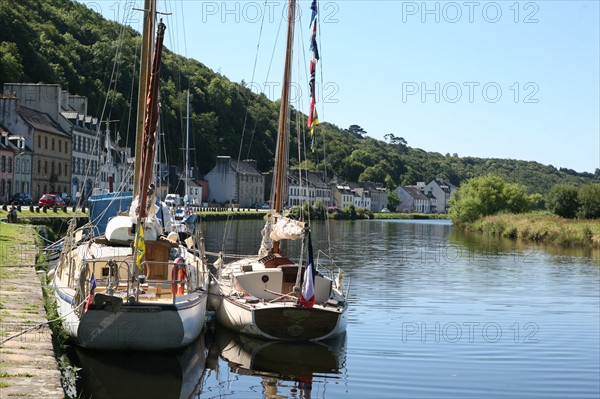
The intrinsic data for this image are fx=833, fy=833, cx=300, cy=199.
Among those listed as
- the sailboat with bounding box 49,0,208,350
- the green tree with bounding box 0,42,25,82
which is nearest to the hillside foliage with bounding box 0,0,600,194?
the green tree with bounding box 0,42,25,82

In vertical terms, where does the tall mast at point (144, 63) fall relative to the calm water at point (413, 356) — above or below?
above

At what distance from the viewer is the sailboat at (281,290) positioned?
909 inches

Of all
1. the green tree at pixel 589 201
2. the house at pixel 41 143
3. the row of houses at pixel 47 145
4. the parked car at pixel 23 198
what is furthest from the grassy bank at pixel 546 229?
the house at pixel 41 143

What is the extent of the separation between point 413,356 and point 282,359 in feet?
12.4

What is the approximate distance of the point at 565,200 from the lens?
93000mm

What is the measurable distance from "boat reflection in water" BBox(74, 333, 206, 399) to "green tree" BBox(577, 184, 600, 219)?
246ft

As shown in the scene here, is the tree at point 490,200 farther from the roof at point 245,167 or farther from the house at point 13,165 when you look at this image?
the house at point 13,165

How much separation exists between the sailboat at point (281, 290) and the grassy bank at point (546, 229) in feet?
177

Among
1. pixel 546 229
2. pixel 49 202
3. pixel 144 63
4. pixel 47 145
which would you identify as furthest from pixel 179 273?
pixel 47 145

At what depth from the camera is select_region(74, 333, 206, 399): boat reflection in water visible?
690 inches

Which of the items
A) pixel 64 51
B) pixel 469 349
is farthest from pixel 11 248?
pixel 64 51

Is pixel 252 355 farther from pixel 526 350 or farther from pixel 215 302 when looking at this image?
pixel 526 350

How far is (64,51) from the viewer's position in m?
142

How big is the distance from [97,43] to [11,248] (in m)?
118
